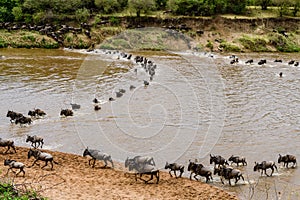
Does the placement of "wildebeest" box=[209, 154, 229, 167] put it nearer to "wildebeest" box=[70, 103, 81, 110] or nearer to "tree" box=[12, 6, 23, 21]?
"wildebeest" box=[70, 103, 81, 110]

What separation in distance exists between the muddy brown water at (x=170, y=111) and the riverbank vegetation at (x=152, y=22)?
14.1 metres

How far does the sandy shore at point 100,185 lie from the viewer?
12.2 m

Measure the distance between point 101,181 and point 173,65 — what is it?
92.2 feet

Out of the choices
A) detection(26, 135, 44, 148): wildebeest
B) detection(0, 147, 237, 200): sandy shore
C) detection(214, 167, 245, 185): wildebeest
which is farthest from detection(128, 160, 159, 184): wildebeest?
detection(26, 135, 44, 148): wildebeest

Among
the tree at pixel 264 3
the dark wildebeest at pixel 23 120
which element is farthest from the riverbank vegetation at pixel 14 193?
the tree at pixel 264 3

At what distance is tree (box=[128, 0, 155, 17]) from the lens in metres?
59.9

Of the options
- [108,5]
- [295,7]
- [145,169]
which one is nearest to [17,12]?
[108,5]

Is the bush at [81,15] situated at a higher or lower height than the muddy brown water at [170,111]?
higher

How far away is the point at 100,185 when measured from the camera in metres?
13.1

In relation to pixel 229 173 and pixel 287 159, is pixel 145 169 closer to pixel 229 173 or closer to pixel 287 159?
pixel 229 173

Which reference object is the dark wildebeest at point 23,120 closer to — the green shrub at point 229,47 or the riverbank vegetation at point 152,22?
the riverbank vegetation at point 152,22

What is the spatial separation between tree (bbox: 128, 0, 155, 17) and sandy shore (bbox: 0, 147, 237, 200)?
48.0m

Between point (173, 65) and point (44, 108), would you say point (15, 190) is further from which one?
point (173, 65)

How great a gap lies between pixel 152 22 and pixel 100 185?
51.0 m
